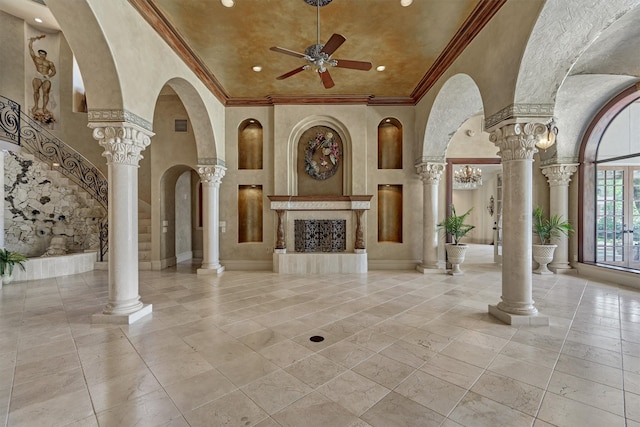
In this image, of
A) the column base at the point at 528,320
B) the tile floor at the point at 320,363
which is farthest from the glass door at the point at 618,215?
the column base at the point at 528,320

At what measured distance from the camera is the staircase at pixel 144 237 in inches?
307

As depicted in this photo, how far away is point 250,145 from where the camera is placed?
26.8ft

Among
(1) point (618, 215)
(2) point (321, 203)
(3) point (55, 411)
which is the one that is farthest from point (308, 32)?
(1) point (618, 215)

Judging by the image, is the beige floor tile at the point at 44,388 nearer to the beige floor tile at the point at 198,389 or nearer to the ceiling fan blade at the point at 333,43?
the beige floor tile at the point at 198,389

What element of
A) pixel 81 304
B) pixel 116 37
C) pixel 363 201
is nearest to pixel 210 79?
pixel 116 37

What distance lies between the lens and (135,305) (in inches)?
157

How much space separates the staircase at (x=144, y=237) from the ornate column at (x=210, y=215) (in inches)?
79.3

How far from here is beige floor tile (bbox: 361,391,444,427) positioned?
1978 millimetres

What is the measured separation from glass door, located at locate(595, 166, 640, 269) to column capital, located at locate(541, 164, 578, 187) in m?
0.64

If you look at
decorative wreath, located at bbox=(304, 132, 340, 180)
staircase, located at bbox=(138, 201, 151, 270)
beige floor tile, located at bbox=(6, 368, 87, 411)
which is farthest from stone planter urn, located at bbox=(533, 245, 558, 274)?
staircase, located at bbox=(138, 201, 151, 270)

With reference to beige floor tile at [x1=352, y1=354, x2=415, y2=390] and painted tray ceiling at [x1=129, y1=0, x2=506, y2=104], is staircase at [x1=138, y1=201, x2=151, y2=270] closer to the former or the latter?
painted tray ceiling at [x1=129, y1=0, x2=506, y2=104]

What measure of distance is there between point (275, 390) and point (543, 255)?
7578mm

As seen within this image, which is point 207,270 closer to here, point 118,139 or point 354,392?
point 118,139

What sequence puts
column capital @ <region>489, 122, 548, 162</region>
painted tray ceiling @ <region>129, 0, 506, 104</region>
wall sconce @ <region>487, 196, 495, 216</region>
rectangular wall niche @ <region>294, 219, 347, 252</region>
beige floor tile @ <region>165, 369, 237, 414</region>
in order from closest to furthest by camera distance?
beige floor tile @ <region>165, 369, 237, 414</region> < column capital @ <region>489, 122, 548, 162</region> < painted tray ceiling @ <region>129, 0, 506, 104</region> < rectangular wall niche @ <region>294, 219, 347, 252</region> < wall sconce @ <region>487, 196, 495, 216</region>
